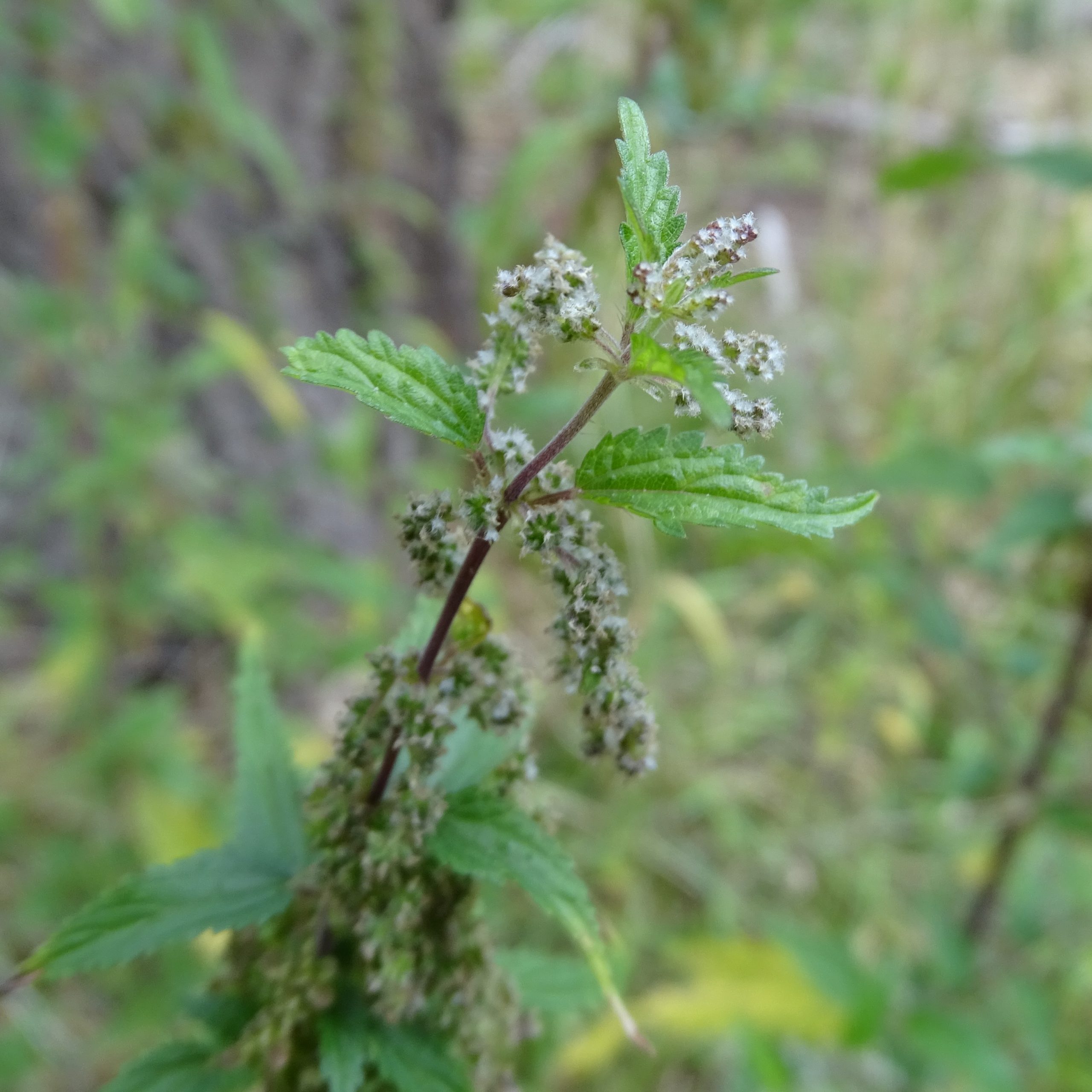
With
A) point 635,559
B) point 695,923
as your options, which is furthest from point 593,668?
point 635,559

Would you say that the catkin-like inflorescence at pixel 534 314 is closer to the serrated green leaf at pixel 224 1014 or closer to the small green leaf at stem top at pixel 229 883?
the small green leaf at stem top at pixel 229 883

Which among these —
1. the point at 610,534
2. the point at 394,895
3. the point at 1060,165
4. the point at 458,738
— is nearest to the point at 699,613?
the point at 610,534

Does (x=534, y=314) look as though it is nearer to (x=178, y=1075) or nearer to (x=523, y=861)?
(x=523, y=861)

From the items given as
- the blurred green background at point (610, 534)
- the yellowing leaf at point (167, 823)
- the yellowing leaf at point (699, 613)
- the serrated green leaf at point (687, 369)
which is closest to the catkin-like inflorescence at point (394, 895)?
the blurred green background at point (610, 534)

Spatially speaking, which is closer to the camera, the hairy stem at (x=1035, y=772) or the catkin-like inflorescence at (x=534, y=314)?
the catkin-like inflorescence at (x=534, y=314)

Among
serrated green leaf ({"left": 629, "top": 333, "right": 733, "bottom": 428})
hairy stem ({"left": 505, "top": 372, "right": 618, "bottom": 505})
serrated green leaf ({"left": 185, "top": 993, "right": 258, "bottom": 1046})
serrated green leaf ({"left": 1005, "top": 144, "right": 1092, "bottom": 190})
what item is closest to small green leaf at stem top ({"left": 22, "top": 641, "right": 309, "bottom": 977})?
serrated green leaf ({"left": 185, "top": 993, "right": 258, "bottom": 1046})

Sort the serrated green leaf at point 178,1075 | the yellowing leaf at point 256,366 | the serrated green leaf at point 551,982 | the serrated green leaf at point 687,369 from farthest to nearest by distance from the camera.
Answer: the yellowing leaf at point 256,366
the serrated green leaf at point 551,982
the serrated green leaf at point 178,1075
the serrated green leaf at point 687,369

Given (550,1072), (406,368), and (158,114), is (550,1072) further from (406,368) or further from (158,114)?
(158,114)
